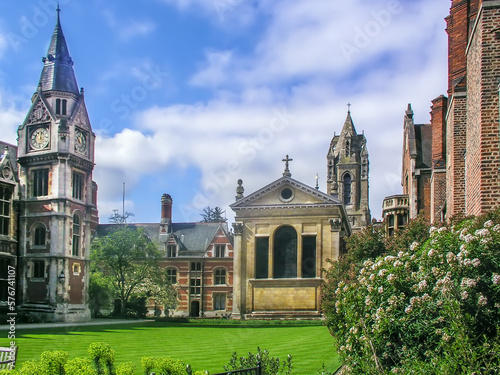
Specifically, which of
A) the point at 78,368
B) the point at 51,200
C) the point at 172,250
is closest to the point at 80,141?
the point at 51,200

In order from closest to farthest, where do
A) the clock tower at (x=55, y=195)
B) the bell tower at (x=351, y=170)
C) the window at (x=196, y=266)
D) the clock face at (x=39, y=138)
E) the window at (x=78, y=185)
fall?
1. the clock tower at (x=55, y=195)
2. the clock face at (x=39, y=138)
3. the window at (x=78, y=185)
4. the window at (x=196, y=266)
5. the bell tower at (x=351, y=170)

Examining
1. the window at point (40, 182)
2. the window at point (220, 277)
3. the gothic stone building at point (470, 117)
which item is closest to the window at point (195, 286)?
the window at point (220, 277)

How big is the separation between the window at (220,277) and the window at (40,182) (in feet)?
101

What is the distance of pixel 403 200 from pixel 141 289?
28.0 metres

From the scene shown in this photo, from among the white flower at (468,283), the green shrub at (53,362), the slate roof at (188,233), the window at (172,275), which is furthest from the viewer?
the slate roof at (188,233)

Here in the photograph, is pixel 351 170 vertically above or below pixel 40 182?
above

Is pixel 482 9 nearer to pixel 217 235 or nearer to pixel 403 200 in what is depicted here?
pixel 403 200

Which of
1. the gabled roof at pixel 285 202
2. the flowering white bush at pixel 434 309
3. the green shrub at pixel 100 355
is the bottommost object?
the green shrub at pixel 100 355

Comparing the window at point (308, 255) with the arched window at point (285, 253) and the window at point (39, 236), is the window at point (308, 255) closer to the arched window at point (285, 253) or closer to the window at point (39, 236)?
the arched window at point (285, 253)

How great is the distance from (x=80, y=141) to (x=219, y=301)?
3052 centimetres

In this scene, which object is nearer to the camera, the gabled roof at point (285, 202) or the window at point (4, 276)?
the window at point (4, 276)

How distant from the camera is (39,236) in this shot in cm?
4253

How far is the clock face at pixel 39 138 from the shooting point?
43.6 metres

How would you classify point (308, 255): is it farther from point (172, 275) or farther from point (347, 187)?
point (347, 187)
